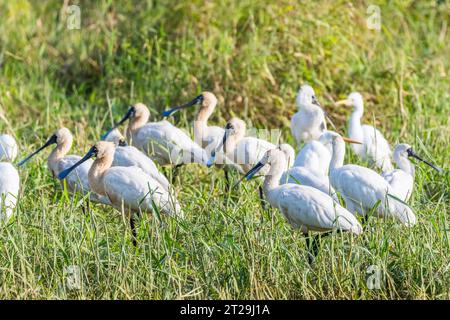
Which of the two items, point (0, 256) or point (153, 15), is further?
point (153, 15)

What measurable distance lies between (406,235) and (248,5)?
4.45 metres

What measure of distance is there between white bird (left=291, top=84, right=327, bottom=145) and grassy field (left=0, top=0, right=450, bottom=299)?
522 mm

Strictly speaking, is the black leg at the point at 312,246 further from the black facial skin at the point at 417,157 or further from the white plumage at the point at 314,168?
→ the black facial skin at the point at 417,157

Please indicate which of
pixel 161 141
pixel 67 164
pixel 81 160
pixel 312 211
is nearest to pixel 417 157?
pixel 312 211

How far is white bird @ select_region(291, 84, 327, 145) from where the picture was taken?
882 cm

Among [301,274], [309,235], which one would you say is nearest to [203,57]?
[309,235]

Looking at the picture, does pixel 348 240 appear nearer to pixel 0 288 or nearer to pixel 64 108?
pixel 0 288

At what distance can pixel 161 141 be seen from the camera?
8289mm

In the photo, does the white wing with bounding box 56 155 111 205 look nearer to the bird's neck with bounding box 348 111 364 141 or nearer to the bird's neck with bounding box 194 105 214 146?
the bird's neck with bounding box 194 105 214 146

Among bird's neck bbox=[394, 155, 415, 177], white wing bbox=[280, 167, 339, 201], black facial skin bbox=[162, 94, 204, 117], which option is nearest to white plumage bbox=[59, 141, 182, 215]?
white wing bbox=[280, 167, 339, 201]

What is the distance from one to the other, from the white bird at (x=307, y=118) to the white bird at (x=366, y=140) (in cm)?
26

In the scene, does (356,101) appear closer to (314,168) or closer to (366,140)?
(366,140)

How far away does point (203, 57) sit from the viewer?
32.3ft

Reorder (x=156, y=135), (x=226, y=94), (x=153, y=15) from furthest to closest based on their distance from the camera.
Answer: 1. (x=153, y=15)
2. (x=226, y=94)
3. (x=156, y=135)
